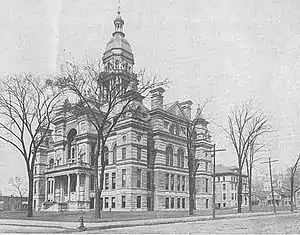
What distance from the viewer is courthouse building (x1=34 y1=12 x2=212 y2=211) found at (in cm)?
3312

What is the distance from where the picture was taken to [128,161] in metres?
32.9

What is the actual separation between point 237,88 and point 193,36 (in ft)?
8.95

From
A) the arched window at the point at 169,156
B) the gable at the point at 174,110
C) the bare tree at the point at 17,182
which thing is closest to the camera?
the bare tree at the point at 17,182

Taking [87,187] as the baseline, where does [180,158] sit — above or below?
above

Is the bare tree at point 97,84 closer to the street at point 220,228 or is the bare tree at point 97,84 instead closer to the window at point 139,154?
the street at point 220,228

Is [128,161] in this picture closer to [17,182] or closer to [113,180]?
[113,180]

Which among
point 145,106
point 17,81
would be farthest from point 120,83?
point 145,106

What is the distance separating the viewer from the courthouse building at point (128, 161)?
1304 inches

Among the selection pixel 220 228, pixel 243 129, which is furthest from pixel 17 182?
pixel 220 228

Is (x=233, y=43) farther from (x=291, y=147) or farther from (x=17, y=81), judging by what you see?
(x=17, y=81)

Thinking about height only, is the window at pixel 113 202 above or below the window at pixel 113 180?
below

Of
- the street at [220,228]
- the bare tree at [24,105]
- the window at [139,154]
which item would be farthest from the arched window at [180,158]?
the street at [220,228]

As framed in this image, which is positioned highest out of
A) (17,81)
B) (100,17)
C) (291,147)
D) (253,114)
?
(100,17)

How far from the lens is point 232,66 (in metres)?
15.3
